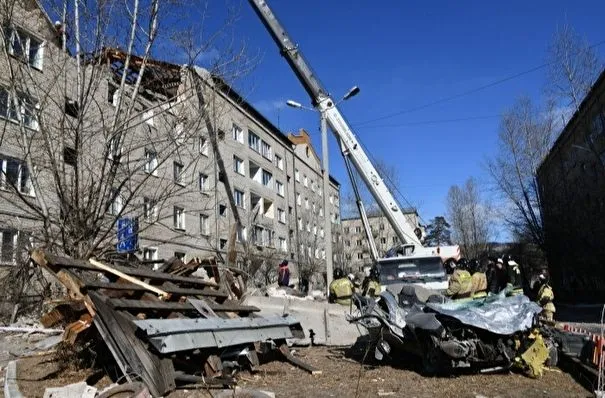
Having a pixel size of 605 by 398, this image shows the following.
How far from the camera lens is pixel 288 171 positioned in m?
47.2

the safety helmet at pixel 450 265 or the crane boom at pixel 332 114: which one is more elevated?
the crane boom at pixel 332 114

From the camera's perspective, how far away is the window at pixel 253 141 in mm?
39359

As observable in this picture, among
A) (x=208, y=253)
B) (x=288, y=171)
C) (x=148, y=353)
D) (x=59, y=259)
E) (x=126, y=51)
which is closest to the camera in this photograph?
(x=148, y=353)

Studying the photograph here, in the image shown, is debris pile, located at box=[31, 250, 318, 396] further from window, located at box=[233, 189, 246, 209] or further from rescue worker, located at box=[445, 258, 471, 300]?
window, located at box=[233, 189, 246, 209]

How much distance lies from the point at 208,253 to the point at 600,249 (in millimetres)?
21364

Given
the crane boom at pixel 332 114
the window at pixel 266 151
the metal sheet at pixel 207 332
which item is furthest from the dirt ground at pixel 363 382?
the window at pixel 266 151

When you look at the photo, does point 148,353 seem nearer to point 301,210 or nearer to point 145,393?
point 145,393

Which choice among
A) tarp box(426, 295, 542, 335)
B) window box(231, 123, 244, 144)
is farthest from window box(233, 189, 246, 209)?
tarp box(426, 295, 542, 335)

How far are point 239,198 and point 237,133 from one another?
4497mm

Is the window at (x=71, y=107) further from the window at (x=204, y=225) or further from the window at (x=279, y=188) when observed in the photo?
the window at (x=279, y=188)

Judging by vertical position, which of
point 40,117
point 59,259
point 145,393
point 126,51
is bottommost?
point 145,393

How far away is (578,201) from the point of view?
114 ft

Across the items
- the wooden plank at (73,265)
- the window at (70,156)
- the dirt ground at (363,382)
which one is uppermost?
the window at (70,156)

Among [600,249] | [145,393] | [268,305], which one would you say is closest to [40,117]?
[268,305]
